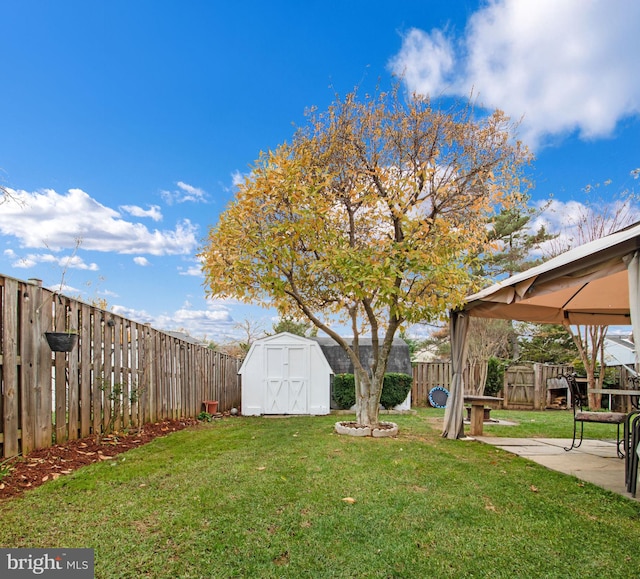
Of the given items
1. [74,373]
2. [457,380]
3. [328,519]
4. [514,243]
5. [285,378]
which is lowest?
[285,378]

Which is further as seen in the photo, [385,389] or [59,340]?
[385,389]

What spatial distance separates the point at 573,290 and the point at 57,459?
6.91m

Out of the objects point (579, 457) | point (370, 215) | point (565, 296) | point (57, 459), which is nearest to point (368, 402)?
point (579, 457)

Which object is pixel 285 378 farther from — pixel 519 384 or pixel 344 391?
pixel 519 384

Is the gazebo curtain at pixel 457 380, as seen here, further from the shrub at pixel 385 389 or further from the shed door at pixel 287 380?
the shrub at pixel 385 389

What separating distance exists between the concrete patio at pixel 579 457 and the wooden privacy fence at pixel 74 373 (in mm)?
5434

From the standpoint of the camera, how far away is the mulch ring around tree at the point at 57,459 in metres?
3.46

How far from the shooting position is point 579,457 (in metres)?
5.37

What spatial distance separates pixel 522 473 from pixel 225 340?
17718 mm

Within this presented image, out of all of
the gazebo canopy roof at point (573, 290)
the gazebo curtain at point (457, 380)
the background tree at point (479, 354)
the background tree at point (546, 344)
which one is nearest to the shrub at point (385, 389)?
the background tree at point (479, 354)

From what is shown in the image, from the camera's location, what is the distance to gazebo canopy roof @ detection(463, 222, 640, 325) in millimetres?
3516

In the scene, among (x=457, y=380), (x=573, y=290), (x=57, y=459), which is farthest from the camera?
(x=457, y=380)

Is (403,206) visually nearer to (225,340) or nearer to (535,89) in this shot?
(535,89)

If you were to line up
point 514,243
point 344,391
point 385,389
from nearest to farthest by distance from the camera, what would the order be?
point 344,391 → point 385,389 → point 514,243
